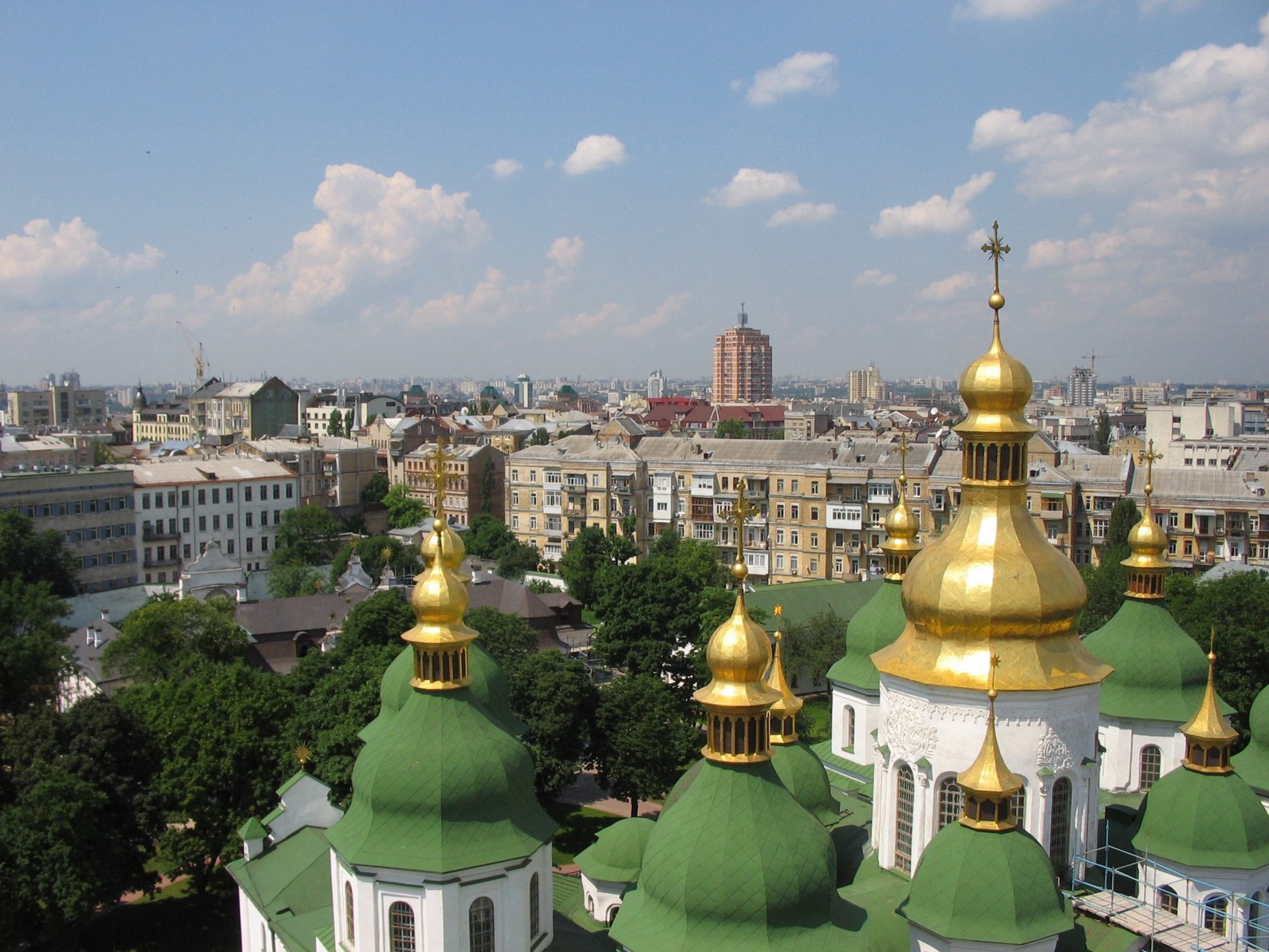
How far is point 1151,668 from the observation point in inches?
970

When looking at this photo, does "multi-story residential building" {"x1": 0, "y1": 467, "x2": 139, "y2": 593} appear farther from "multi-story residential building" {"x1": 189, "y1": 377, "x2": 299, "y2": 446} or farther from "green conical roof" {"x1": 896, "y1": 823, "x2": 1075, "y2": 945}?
"multi-story residential building" {"x1": 189, "y1": 377, "x2": 299, "y2": 446}

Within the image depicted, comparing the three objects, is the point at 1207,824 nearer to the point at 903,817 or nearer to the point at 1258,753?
the point at 1258,753

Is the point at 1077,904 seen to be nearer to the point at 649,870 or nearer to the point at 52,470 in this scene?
the point at 649,870

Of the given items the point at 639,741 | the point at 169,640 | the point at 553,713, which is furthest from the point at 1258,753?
the point at 169,640

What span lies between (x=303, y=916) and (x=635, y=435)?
274ft

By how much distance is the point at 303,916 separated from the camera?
72.0 feet

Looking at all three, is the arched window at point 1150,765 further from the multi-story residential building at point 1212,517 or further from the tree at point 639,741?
the multi-story residential building at point 1212,517

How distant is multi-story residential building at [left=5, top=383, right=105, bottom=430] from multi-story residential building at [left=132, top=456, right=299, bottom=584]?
121 m

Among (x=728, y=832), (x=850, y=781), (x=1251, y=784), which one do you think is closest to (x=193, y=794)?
(x=850, y=781)

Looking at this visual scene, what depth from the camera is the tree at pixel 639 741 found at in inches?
1303

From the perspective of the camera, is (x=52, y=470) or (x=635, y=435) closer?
(x=52, y=470)

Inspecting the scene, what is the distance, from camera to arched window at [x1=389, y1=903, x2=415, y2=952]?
691 inches

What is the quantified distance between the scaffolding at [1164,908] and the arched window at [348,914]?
11986 mm

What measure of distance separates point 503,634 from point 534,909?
20.3m
